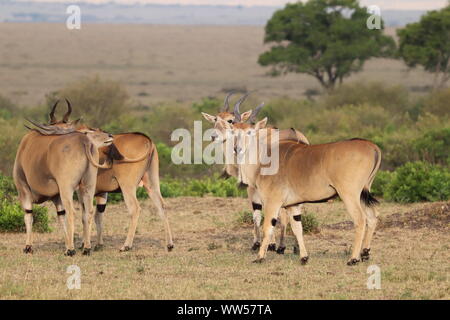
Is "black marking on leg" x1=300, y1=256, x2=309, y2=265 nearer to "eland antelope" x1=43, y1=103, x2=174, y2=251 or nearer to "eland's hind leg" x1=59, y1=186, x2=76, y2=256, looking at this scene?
"eland antelope" x1=43, y1=103, x2=174, y2=251

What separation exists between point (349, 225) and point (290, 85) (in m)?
50.2

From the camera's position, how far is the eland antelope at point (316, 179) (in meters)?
9.62

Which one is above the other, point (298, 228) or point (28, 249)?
point (298, 228)

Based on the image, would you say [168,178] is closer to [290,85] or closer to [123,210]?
[123,210]

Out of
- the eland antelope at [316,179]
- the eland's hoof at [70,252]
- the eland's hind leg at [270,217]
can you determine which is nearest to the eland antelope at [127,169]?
the eland's hoof at [70,252]

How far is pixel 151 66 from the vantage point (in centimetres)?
7544

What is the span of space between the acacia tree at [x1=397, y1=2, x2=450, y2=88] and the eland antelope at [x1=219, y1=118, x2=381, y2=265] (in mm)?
28301

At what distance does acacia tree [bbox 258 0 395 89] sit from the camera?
134 ft

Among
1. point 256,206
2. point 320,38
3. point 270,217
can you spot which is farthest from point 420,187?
point 320,38

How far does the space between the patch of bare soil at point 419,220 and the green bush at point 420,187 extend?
198cm

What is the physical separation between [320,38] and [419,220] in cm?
2907

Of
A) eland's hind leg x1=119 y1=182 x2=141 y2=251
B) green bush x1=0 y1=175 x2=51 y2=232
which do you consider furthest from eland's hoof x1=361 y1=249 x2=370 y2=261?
green bush x1=0 y1=175 x2=51 y2=232

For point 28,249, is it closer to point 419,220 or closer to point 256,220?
point 256,220
